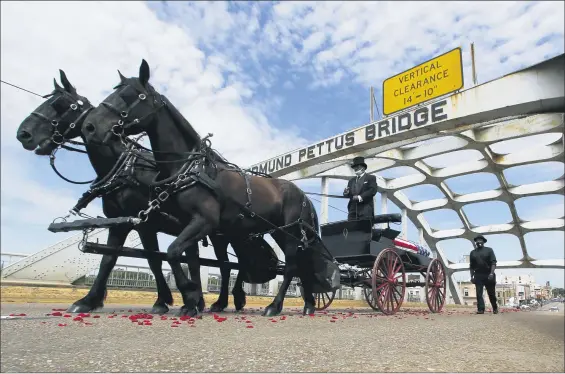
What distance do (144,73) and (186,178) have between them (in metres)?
1.41

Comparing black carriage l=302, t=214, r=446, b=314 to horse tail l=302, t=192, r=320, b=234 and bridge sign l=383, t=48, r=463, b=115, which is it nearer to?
horse tail l=302, t=192, r=320, b=234

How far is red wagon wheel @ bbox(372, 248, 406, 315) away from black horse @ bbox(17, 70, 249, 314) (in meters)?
3.49

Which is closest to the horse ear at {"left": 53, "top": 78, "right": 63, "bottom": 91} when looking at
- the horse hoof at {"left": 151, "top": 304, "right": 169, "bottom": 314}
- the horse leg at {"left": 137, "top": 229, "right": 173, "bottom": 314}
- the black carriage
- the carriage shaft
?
the carriage shaft

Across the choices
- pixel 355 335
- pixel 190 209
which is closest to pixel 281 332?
pixel 355 335

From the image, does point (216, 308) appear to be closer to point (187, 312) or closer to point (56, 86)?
point (187, 312)

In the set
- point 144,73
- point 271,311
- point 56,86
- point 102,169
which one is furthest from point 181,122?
point 271,311

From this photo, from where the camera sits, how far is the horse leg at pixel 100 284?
5.33 metres

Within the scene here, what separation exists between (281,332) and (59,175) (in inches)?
138

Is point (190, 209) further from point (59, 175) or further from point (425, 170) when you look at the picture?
point (425, 170)

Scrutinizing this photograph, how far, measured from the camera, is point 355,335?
434 centimetres

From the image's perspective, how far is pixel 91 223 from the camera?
4957mm

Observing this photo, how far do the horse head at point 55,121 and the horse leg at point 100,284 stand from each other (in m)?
1.36

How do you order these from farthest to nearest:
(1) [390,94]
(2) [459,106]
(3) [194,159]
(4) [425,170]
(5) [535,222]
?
(5) [535,222]
(4) [425,170]
(1) [390,94]
(2) [459,106]
(3) [194,159]

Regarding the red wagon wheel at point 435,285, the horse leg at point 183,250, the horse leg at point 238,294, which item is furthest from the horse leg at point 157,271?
the red wagon wheel at point 435,285
